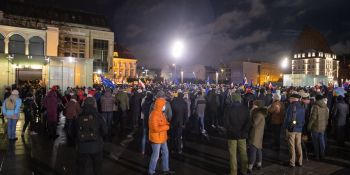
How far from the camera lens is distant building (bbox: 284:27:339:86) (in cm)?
10131

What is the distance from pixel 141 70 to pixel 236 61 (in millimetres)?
31331

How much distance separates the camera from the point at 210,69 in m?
105

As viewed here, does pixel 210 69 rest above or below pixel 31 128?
above

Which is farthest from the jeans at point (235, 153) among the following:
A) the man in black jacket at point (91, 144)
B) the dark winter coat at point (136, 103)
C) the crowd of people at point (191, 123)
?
the dark winter coat at point (136, 103)

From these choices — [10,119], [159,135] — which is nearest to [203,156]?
[159,135]

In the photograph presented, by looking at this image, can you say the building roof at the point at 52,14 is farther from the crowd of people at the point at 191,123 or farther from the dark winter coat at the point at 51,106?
the dark winter coat at the point at 51,106

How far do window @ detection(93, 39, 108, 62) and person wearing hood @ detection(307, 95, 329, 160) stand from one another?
155ft

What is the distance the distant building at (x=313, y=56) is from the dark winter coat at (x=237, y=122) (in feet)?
336

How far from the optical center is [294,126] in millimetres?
8148

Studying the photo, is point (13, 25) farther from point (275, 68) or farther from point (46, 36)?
point (275, 68)

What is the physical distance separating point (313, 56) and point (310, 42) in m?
5.97

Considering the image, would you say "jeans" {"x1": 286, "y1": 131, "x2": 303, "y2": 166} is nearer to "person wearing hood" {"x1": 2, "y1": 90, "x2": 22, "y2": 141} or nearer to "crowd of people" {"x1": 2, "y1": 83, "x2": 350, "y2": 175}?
"crowd of people" {"x1": 2, "y1": 83, "x2": 350, "y2": 175}

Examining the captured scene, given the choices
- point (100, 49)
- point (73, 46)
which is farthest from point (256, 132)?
point (100, 49)

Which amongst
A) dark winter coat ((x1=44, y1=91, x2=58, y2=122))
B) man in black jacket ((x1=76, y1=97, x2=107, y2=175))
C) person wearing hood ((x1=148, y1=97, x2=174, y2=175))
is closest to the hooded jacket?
person wearing hood ((x1=148, y1=97, x2=174, y2=175))
